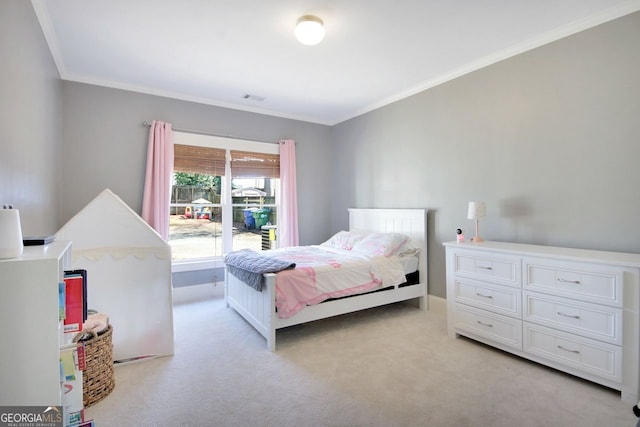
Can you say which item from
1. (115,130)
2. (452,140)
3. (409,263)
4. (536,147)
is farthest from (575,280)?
(115,130)

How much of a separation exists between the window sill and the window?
65 millimetres

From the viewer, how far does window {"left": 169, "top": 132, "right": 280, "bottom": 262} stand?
13.8ft

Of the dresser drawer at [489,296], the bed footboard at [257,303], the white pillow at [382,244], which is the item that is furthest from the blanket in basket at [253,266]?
the dresser drawer at [489,296]

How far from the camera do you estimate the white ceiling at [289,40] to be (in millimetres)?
2295

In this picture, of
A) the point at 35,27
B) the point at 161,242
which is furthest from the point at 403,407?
the point at 35,27

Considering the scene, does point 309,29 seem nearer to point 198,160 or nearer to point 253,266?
point 253,266

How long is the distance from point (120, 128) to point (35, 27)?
1.51m

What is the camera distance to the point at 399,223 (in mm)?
4031

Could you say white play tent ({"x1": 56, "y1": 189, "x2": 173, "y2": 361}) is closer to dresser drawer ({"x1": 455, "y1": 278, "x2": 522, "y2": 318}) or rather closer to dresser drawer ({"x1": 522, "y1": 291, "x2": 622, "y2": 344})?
dresser drawer ({"x1": 455, "y1": 278, "x2": 522, "y2": 318})

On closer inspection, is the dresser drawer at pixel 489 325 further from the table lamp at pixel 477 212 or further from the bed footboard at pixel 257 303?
the bed footboard at pixel 257 303

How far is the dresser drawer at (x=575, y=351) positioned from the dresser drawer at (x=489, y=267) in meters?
0.36

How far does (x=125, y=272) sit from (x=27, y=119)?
4.19 ft

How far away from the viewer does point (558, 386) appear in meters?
2.12

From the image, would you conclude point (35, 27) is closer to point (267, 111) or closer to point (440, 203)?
point (267, 111)
